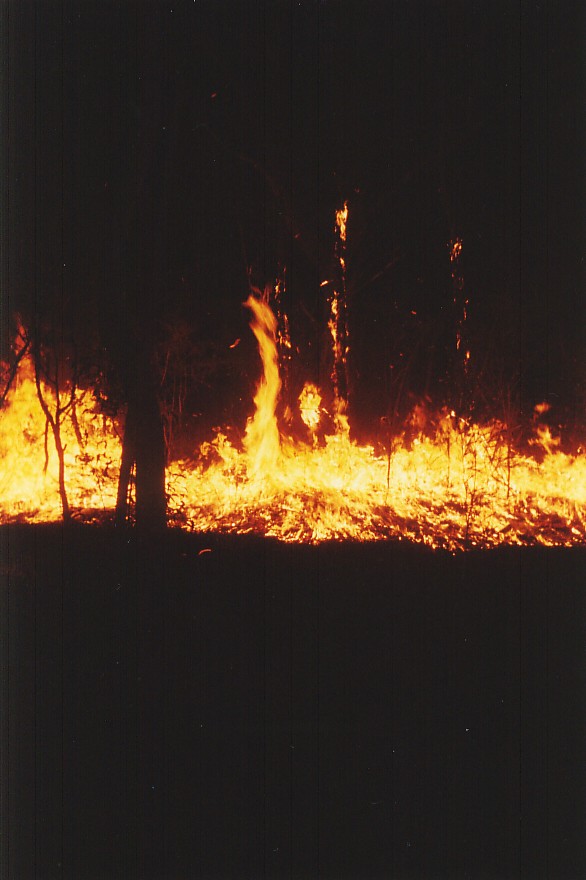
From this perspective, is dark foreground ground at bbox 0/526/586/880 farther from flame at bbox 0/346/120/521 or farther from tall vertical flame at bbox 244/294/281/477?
tall vertical flame at bbox 244/294/281/477

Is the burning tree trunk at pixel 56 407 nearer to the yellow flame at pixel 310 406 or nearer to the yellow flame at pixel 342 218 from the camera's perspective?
the yellow flame at pixel 310 406

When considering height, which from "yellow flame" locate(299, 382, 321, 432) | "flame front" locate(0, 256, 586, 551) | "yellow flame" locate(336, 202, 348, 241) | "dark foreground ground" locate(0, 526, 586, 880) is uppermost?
"yellow flame" locate(336, 202, 348, 241)

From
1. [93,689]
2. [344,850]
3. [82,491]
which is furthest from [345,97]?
[344,850]

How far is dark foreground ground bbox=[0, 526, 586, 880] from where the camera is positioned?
2.53 m

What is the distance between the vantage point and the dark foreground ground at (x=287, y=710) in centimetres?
253

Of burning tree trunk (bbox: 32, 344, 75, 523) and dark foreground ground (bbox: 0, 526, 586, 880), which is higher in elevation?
burning tree trunk (bbox: 32, 344, 75, 523)

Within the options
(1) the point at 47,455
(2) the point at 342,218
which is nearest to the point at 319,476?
(2) the point at 342,218

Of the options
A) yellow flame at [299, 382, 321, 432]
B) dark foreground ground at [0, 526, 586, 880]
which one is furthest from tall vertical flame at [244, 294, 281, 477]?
dark foreground ground at [0, 526, 586, 880]

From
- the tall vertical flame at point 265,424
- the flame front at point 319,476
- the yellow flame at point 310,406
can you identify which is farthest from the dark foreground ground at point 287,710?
the yellow flame at point 310,406

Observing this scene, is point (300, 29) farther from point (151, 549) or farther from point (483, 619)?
point (483, 619)

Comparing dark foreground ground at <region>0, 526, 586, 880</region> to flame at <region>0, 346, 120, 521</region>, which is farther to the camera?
flame at <region>0, 346, 120, 521</region>

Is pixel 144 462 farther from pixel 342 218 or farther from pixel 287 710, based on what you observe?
pixel 342 218

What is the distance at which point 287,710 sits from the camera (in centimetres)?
272

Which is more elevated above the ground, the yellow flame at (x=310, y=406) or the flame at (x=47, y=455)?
the yellow flame at (x=310, y=406)
